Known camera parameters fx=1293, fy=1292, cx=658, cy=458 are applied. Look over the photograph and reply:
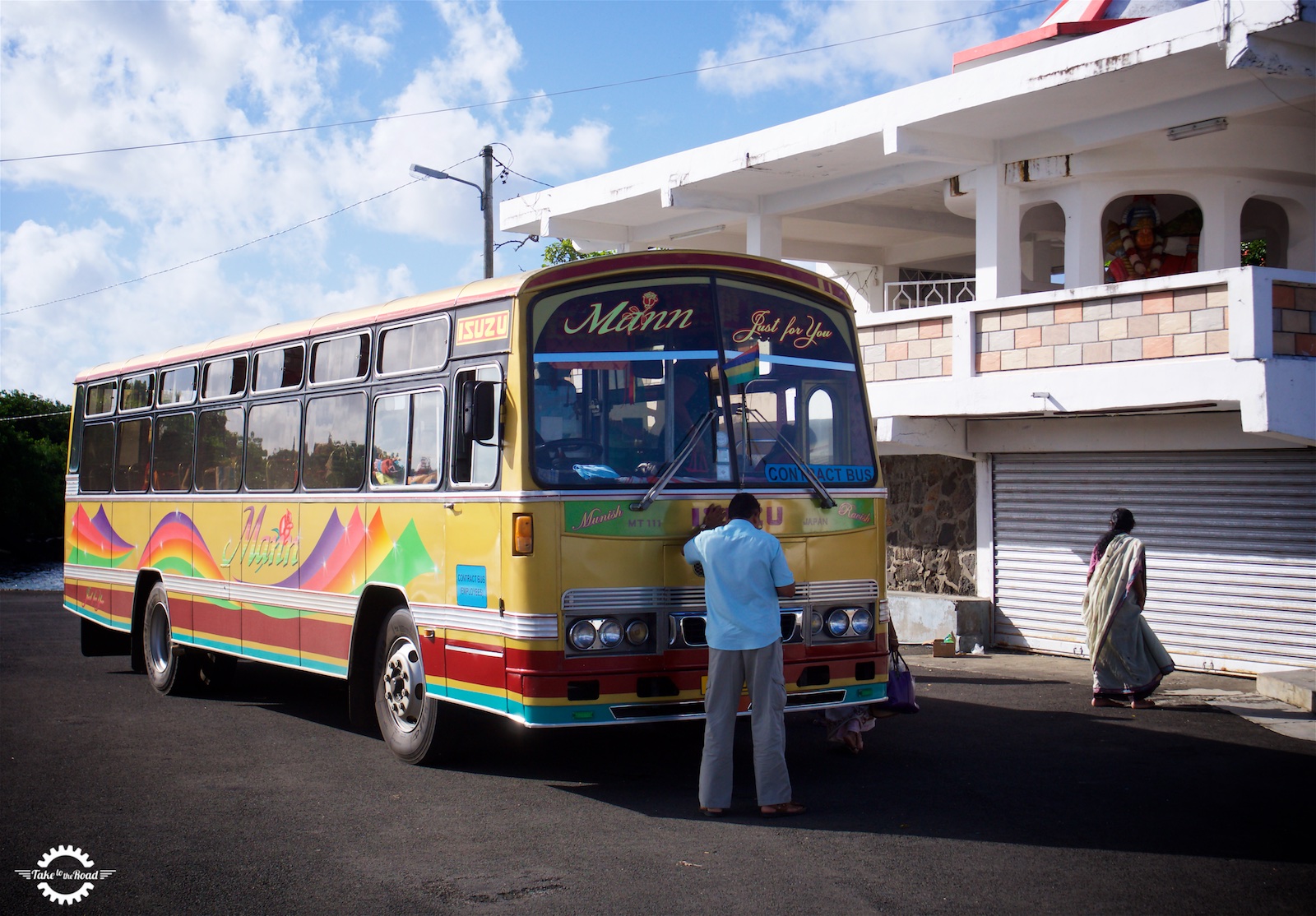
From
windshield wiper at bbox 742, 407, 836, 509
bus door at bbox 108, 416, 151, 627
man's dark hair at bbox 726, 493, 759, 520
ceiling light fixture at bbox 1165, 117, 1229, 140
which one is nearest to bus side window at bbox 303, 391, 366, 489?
windshield wiper at bbox 742, 407, 836, 509

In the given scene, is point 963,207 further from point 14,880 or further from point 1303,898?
point 14,880

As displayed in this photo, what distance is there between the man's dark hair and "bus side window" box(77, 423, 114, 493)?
28.7ft

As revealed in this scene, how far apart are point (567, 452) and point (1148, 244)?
403 inches

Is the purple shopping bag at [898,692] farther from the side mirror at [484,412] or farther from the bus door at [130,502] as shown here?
the bus door at [130,502]

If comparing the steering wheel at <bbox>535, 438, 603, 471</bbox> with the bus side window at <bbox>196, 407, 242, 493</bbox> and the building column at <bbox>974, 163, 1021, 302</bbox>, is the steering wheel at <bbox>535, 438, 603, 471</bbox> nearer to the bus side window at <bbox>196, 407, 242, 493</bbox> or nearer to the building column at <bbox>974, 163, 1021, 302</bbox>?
the bus side window at <bbox>196, 407, 242, 493</bbox>

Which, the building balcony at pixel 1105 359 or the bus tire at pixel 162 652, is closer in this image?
the building balcony at pixel 1105 359

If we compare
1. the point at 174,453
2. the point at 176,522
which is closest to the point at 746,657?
the point at 176,522

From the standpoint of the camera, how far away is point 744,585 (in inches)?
273

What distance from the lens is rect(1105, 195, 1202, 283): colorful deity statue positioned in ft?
49.5

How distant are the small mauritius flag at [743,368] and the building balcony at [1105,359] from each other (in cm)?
609

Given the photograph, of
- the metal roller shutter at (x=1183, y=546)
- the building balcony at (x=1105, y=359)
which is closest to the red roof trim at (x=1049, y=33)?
the building balcony at (x=1105, y=359)

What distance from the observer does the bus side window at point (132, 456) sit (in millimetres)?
12641

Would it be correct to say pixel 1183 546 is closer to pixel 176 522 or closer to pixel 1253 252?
pixel 176 522

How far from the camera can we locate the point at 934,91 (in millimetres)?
14172
